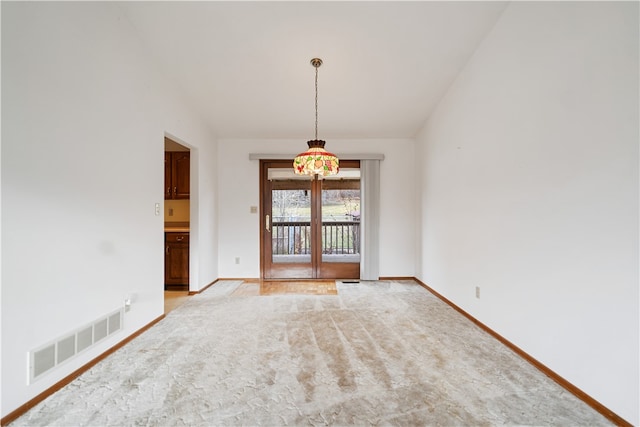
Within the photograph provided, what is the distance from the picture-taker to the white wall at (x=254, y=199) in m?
4.83

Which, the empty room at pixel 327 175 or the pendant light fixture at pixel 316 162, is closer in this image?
the empty room at pixel 327 175

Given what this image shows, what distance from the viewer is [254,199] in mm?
4832

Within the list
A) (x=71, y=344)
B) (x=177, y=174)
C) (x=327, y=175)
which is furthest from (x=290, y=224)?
(x=71, y=344)

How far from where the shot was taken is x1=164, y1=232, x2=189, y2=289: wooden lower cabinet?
4168 mm

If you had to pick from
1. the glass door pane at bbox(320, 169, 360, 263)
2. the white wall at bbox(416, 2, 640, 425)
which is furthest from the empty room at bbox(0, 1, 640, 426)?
the glass door pane at bbox(320, 169, 360, 263)

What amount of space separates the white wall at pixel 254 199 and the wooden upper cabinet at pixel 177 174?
0.55 meters

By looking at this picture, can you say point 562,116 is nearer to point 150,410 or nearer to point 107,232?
point 150,410

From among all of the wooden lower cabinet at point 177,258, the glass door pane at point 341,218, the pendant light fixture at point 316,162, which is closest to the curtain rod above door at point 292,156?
the glass door pane at point 341,218

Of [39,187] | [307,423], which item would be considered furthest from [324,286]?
[39,187]

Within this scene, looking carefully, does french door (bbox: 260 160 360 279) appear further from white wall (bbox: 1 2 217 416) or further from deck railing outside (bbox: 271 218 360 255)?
white wall (bbox: 1 2 217 416)

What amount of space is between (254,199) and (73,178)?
295 cm

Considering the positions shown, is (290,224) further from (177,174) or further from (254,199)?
(177,174)

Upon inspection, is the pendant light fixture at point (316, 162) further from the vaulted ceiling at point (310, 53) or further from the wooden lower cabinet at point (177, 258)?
the wooden lower cabinet at point (177, 258)

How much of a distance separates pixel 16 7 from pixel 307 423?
2.91 meters
